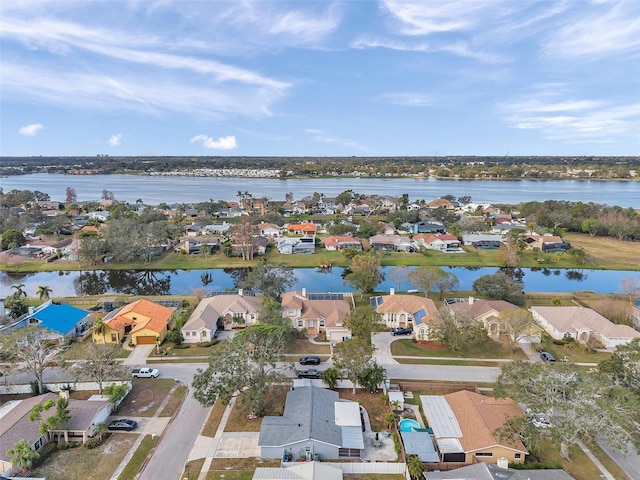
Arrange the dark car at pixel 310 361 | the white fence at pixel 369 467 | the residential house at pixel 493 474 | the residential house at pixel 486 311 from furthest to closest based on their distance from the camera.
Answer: the residential house at pixel 486 311 < the dark car at pixel 310 361 < the white fence at pixel 369 467 < the residential house at pixel 493 474

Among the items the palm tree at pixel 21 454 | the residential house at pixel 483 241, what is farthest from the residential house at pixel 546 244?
the palm tree at pixel 21 454

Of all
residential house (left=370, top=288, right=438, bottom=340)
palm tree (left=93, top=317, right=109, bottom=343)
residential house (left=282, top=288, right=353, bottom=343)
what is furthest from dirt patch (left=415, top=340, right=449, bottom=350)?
palm tree (left=93, top=317, right=109, bottom=343)

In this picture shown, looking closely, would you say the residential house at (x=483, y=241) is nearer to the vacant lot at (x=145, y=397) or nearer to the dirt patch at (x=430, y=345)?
the dirt patch at (x=430, y=345)

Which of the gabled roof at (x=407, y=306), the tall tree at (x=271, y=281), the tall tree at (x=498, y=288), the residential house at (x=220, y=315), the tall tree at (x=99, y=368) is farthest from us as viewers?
the tall tree at (x=498, y=288)

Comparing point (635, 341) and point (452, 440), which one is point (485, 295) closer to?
point (635, 341)

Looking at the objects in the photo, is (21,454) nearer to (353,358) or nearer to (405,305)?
(353,358)

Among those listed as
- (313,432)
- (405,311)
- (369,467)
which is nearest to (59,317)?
(313,432)

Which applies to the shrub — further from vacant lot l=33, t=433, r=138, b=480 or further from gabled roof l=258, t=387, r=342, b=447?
gabled roof l=258, t=387, r=342, b=447
